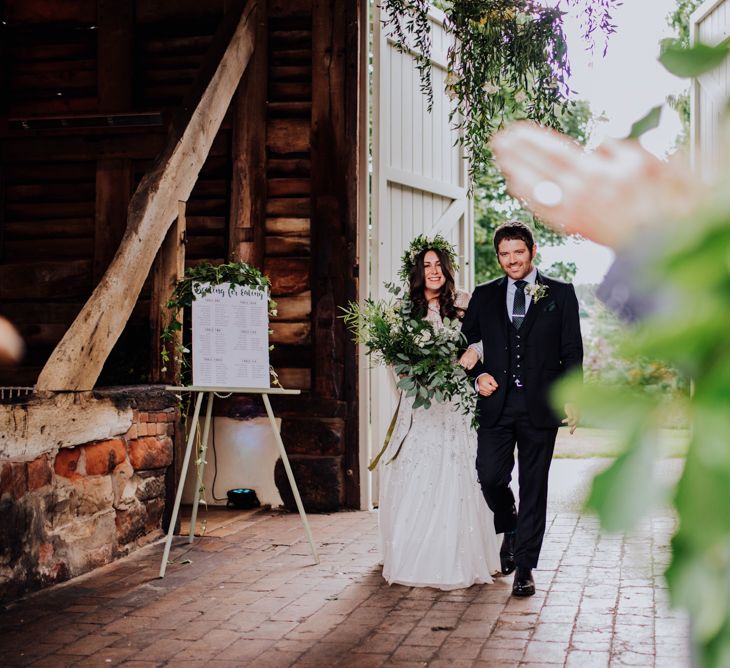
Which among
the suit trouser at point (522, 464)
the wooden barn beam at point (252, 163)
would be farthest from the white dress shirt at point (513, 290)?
the wooden barn beam at point (252, 163)

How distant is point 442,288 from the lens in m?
5.20

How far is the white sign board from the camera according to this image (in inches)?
204

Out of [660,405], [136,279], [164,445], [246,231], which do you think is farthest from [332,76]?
[660,405]

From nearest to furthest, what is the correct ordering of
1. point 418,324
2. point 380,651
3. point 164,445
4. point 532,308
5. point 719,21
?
point 380,651 < point 532,308 < point 418,324 < point 164,445 < point 719,21

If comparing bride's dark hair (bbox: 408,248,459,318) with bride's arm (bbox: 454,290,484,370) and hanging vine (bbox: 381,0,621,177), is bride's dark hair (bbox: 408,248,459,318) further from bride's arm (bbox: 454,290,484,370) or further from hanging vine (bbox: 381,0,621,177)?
hanging vine (bbox: 381,0,621,177)

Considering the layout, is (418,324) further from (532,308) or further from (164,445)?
(164,445)

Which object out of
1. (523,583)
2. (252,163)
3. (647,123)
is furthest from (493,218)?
(647,123)

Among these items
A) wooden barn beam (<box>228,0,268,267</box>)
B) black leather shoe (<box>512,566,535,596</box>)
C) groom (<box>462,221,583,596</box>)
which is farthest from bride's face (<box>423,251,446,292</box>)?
wooden barn beam (<box>228,0,268,267</box>)

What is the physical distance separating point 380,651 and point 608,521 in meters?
3.49

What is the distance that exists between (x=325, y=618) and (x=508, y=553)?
1199mm

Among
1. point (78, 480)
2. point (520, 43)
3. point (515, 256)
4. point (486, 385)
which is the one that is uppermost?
point (520, 43)

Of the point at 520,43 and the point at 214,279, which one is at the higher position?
the point at 520,43

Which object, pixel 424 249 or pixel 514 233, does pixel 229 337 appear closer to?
pixel 424 249

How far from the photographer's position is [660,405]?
0.43 meters
